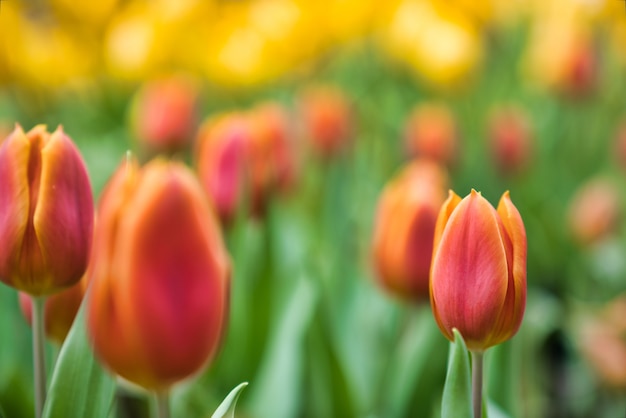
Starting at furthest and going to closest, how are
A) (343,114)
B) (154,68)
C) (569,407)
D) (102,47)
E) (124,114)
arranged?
(102,47) < (124,114) < (154,68) < (343,114) < (569,407)

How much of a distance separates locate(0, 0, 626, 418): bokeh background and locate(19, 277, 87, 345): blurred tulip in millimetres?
195

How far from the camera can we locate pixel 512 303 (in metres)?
0.39

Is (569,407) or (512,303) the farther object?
(569,407)

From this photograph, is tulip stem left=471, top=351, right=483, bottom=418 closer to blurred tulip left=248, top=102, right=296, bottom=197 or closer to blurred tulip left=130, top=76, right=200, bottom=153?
blurred tulip left=248, top=102, right=296, bottom=197

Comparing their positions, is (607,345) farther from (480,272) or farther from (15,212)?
(15,212)

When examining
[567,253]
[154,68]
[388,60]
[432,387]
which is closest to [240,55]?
[154,68]

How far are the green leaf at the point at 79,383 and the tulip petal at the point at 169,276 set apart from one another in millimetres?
78

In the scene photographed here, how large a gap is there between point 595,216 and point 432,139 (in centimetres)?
28

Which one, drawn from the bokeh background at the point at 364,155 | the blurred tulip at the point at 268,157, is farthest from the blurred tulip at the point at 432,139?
the blurred tulip at the point at 268,157

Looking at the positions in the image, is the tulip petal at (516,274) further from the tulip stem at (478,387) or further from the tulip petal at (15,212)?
the tulip petal at (15,212)

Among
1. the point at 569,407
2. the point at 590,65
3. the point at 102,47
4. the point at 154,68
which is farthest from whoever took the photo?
the point at 102,47

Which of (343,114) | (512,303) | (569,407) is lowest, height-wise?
(569,407)

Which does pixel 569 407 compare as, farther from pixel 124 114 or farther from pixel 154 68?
pixel 124 114

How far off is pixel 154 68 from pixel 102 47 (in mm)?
578
